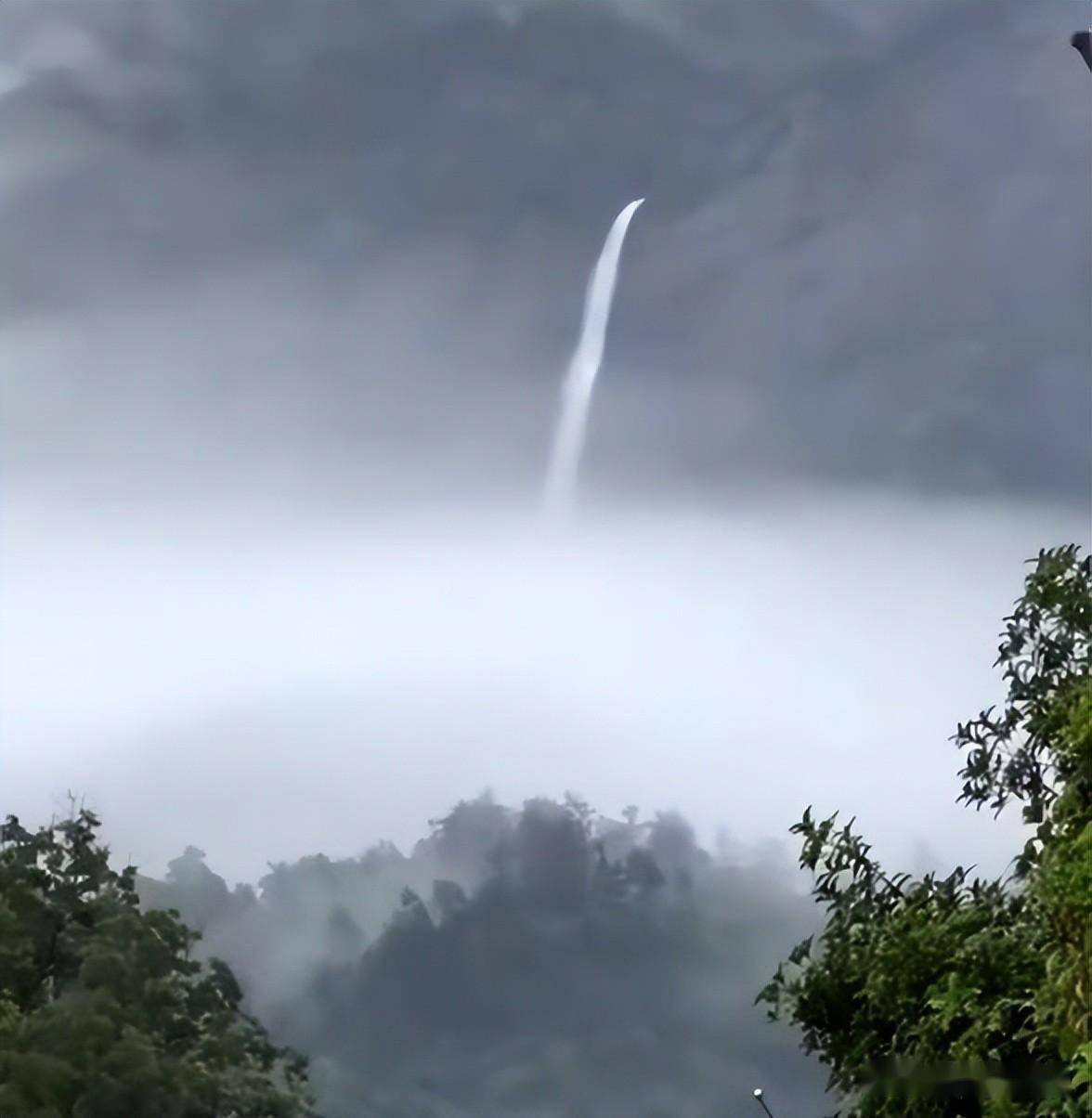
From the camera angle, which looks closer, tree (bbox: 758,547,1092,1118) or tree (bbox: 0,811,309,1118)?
tree (bbox: 758,547,1092,1118)

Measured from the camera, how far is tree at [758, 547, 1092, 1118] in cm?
654

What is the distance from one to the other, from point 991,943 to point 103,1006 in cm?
2004

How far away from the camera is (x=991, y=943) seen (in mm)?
7656

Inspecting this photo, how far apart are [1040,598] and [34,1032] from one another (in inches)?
753

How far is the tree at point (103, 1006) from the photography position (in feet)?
78.8

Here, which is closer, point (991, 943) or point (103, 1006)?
point (991, 943)

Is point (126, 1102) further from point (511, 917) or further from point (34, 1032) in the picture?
point (511, 917)

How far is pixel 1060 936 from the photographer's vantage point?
6320 mm

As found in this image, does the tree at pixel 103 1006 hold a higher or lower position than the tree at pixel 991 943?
higher

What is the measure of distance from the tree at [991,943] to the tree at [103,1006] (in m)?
17.3

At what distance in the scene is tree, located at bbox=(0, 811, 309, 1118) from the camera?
24.0m

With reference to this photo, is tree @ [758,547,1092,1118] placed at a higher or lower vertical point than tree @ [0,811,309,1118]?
lower

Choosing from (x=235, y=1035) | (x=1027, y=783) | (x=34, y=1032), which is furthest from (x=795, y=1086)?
(x=1027, y=783)

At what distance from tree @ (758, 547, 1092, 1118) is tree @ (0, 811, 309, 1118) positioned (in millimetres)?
17334
